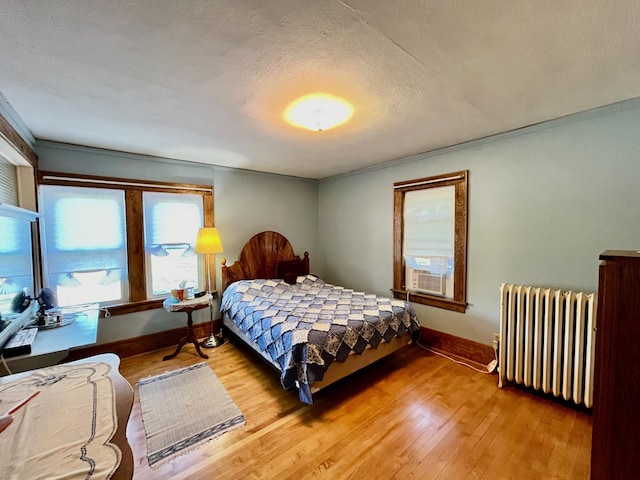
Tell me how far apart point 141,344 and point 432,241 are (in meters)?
3.65

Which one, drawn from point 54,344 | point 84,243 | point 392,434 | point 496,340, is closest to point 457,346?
point 496,340

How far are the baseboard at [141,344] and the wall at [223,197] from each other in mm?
63

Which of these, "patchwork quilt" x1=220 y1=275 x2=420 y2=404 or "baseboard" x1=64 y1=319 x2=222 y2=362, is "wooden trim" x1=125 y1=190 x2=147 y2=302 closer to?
"baseboard" x1=64 y1=319 x2=222 y2=362

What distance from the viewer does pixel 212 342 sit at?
129 inches

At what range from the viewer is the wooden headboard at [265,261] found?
12.3 ft

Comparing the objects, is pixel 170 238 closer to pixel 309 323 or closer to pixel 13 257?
pixel 13 257

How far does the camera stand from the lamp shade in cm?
319

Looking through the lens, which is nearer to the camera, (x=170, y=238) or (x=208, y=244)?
(x=208, y=244)

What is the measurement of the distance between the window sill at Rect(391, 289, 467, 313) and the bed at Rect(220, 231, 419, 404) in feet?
1.42

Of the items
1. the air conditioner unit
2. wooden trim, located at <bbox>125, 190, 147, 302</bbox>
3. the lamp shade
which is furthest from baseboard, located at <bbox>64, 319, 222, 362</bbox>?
the air conditioner unit

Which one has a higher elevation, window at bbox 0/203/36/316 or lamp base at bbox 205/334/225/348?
window at bbox 0/203/36/316

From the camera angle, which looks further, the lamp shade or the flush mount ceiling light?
the lamp shade

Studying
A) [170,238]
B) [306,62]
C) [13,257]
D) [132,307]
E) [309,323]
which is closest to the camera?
[306,62]

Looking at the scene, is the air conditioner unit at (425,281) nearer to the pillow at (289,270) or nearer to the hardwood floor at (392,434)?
the hardwood floor at (392,434)
